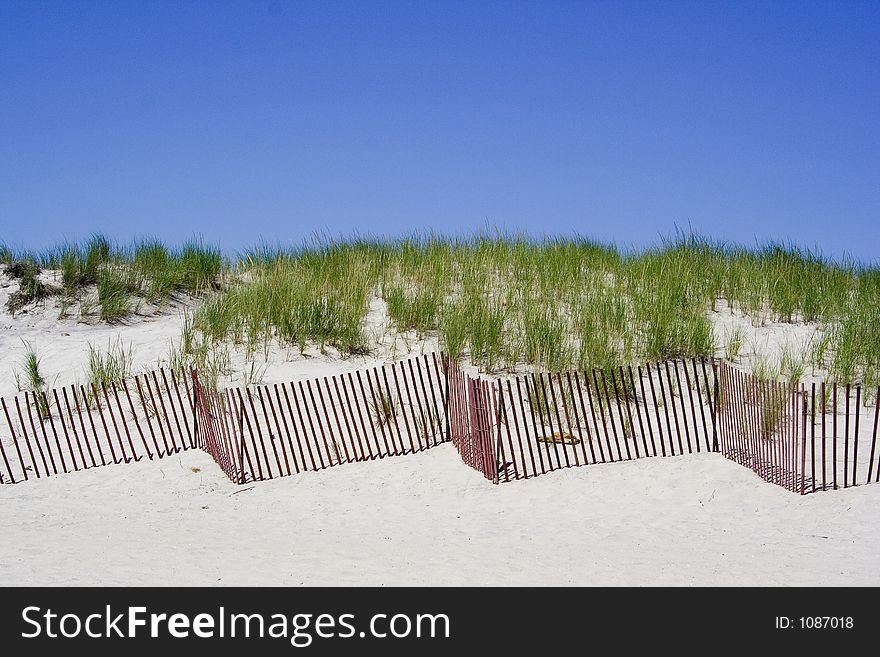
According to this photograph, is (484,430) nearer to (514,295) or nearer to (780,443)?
(780,443)

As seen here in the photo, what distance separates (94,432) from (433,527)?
190 inches

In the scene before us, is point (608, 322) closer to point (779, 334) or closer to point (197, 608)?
point (779, 334)

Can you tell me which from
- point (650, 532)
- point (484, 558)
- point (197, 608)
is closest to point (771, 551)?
point (650, 532)

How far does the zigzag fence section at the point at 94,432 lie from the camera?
10008 millimetres

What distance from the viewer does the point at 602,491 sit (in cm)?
849

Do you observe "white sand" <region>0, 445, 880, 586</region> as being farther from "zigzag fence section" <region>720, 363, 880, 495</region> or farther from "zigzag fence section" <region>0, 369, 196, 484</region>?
"zigzag fence section" <region>0, 369, 196, 484</region>

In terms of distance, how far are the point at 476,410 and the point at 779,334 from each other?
22.0 ft

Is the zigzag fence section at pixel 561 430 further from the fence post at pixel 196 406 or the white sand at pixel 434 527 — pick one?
the fence post at pixel 196 406

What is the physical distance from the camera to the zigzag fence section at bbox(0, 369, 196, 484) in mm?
10008

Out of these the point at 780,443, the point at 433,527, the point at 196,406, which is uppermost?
the point at 196,406

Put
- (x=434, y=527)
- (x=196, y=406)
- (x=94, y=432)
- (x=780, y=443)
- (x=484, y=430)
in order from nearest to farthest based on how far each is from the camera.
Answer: (x=434, y=527)
(x=780, y=443)
(x=484, y=430)
(x=94, y=432)
(x=196, y=406)

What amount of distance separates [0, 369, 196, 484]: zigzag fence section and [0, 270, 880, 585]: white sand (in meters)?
0.32

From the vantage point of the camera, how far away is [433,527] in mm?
7477

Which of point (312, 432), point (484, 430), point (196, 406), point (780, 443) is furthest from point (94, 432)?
point (780, 443)
